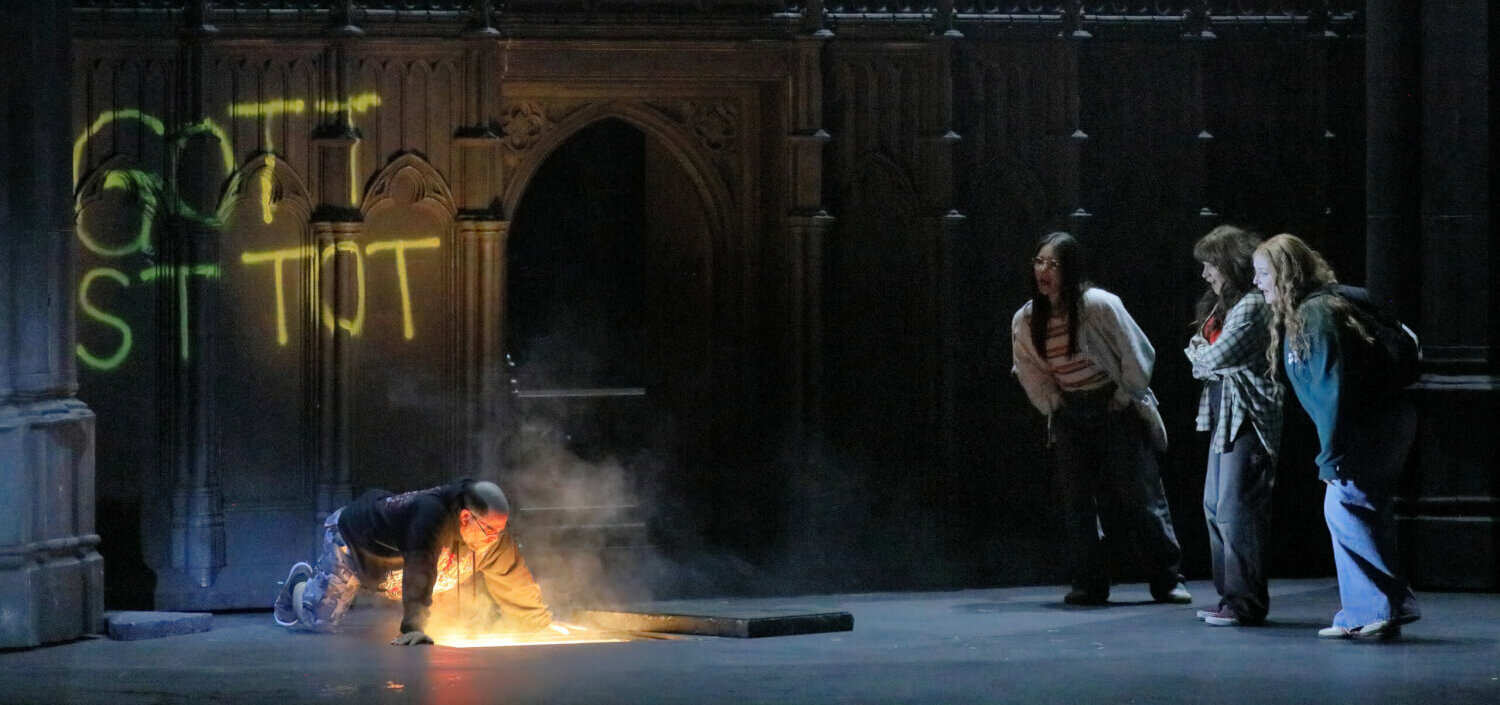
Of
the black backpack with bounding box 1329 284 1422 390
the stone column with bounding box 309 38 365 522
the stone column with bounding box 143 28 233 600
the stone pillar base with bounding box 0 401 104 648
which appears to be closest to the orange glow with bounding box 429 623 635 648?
the stone column with bounding box 309 38 365 522

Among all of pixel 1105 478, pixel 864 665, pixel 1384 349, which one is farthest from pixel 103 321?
pixel 1384 349

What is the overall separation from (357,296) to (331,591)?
5.39 feet

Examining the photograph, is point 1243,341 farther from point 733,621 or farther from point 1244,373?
point 733,621

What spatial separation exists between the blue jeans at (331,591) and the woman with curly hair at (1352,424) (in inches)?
180

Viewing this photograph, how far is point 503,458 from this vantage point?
11.9 meters

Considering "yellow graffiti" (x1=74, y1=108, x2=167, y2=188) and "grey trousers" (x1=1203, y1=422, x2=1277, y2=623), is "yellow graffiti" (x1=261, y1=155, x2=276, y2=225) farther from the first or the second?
"grey trousers" (x1=1203, y1=422, x2=1277, y2=623)

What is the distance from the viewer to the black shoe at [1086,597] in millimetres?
11258

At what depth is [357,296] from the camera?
11531 mm

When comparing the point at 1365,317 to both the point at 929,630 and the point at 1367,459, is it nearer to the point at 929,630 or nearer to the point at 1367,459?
the point at 1367,459

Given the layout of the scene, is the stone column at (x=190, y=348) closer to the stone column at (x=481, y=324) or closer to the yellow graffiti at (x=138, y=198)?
the yellow graffiti at (x=138, y=198)

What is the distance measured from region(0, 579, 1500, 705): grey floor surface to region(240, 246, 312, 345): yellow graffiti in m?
1.53

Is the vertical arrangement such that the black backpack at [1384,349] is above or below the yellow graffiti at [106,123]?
below

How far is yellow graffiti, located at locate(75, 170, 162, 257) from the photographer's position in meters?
11.2

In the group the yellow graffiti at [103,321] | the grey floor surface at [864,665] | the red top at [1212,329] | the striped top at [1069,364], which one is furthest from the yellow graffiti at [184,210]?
the red top at [1212,329]
